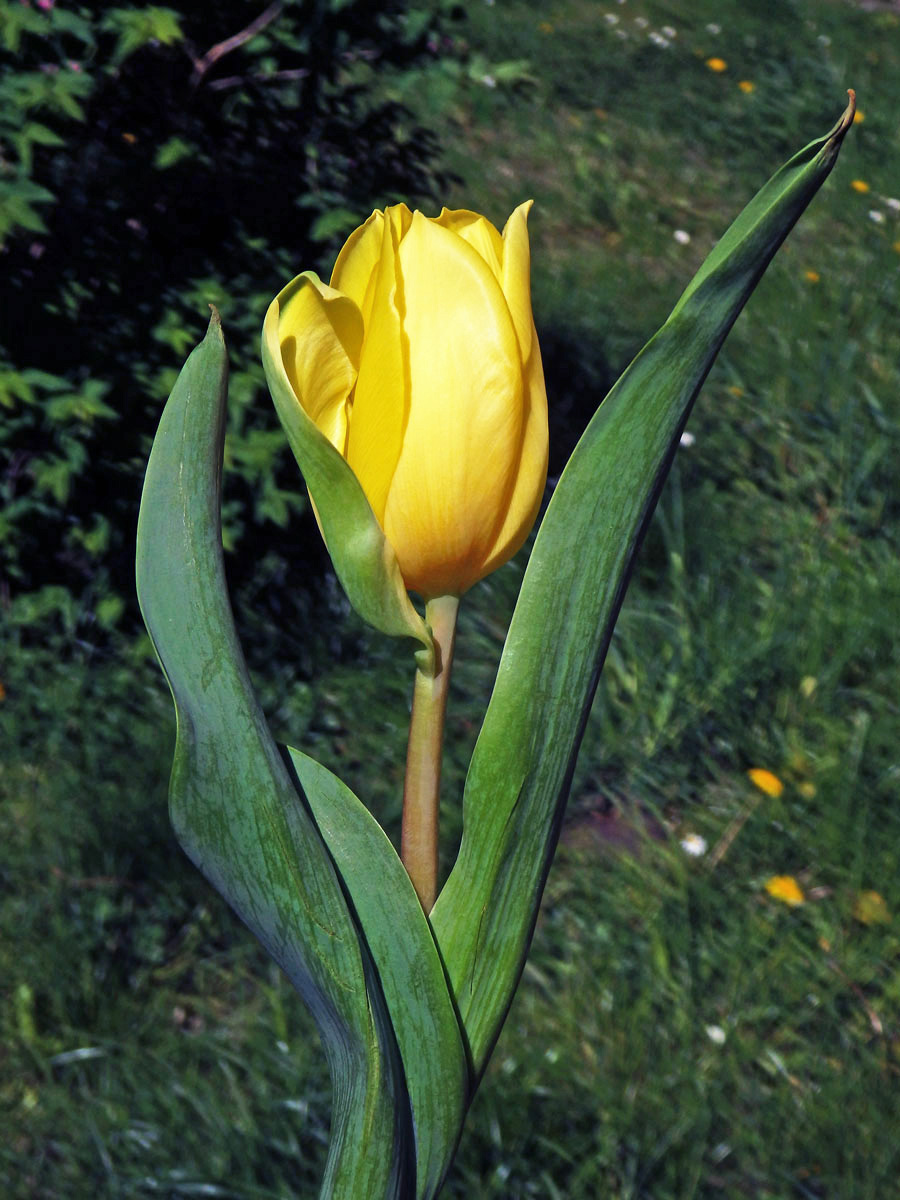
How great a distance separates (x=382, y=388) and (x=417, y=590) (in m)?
0.09

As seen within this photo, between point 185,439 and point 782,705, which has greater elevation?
point 185,439

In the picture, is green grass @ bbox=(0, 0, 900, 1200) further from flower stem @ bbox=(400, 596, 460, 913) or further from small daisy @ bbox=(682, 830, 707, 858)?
flower stem @ bbox=(400, 596, 460, 913)

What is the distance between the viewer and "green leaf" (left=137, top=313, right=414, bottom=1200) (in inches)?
20.4

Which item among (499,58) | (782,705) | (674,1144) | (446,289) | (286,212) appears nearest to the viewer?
(446,289)

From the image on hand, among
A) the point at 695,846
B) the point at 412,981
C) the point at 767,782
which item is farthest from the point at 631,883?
the point at 412,981

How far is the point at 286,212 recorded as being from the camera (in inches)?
87.0

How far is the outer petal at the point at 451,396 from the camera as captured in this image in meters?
0.53

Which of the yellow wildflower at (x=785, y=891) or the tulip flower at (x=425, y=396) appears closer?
the tulip flower at (x=425, y=396)

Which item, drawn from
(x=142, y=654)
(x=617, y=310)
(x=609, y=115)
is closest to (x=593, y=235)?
(x=617, y=310)

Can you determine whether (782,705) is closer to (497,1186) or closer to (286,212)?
(497,1186)

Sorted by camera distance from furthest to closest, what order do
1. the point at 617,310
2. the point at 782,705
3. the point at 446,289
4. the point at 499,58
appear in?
the point at 499,58
the point at 617,310
the point at 782,705
the point at 446,289

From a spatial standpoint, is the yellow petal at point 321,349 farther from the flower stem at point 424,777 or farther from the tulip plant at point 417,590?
the flower stem at point 424,777

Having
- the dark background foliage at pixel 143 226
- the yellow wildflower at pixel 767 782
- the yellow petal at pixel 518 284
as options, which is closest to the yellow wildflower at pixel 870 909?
the yellow wildflower at pixel 767 782

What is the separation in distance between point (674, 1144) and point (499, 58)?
4261 mm
